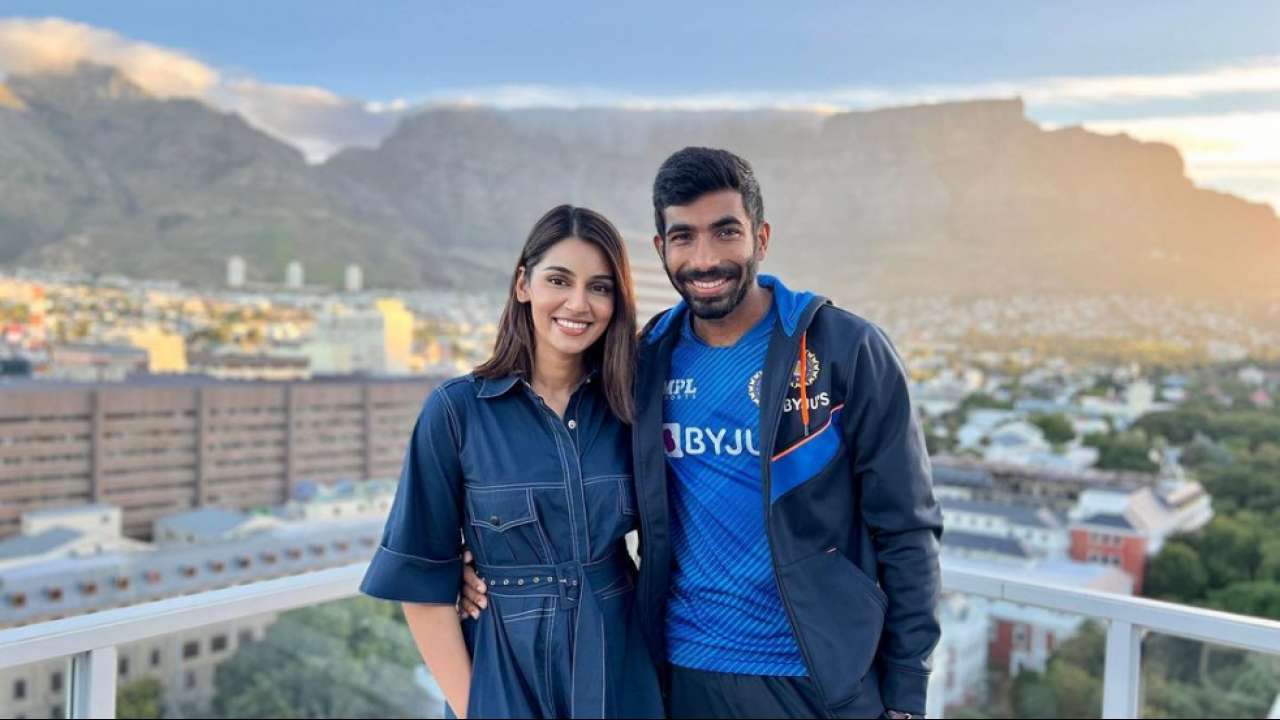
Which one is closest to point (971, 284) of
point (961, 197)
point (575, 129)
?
point (961, 197)

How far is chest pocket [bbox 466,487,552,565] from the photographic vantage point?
1.35 meters

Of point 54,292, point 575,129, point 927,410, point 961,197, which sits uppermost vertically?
point 575,129

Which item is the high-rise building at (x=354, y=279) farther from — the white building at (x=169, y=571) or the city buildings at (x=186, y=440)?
the white building at (x=169, y=571)

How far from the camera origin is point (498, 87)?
3328 cm

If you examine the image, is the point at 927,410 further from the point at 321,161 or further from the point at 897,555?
the point at 321,161

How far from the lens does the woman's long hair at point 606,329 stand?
1420 millimetres

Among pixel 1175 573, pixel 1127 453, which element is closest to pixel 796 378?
pixel 1175 573

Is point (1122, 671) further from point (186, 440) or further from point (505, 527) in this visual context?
point (186, 440)

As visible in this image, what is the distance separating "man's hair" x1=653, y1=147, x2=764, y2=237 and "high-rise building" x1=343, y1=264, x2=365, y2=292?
27.2 meters

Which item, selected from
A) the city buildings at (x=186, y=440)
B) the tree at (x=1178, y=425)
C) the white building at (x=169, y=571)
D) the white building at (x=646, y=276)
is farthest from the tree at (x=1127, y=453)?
the city buildings at (x=186, y=440)

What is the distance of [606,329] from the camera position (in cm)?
148

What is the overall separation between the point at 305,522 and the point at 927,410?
45.4ft

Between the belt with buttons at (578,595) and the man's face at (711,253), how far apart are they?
0.44 m

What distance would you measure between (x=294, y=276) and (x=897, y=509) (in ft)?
91.6
